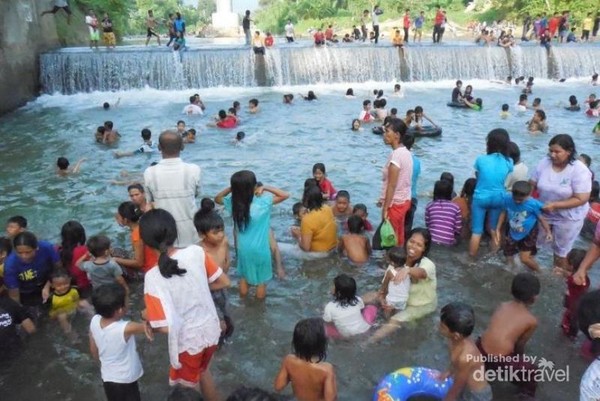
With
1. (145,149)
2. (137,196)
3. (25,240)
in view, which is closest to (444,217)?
(137,196)

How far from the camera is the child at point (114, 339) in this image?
117 inches

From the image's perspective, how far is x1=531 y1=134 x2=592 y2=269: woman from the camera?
477 cm

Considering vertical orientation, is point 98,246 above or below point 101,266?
above

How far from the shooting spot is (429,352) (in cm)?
436

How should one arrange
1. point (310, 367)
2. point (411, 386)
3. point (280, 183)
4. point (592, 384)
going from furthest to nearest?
point (280, 183)
point (411, 386)
point (310, 367)
point (592, 384)

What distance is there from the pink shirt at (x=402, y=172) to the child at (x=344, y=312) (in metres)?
1.43

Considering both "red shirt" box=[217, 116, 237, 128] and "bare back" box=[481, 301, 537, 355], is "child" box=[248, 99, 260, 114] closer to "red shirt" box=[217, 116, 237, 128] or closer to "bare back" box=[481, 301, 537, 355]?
"red shirt" box=[217, 116, 237, 128]

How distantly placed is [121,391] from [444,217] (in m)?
4.19

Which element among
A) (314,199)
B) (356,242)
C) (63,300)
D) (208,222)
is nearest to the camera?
(208,222)

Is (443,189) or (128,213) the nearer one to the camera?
(128,213)

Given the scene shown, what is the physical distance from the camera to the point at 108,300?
9.75ft

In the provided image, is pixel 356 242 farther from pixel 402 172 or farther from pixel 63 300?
pixel 63 300

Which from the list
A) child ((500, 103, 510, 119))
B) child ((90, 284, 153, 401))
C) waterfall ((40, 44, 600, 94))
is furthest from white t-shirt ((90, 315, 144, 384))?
waterfall ((40, 44, 600, 94))

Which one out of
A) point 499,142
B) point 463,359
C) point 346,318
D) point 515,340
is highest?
point 499,142
